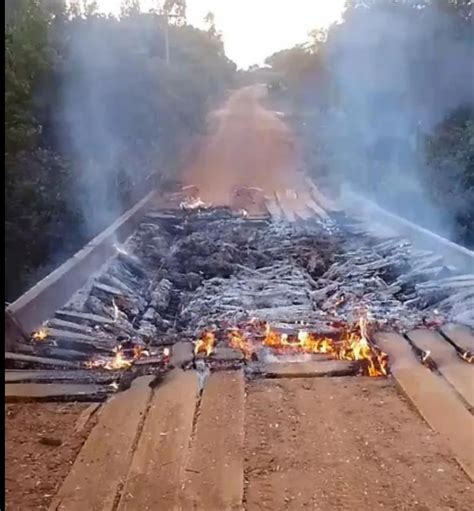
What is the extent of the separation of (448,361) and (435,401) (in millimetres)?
717

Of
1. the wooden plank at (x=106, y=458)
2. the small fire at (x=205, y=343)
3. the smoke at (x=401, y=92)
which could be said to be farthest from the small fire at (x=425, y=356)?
the smoke at (x=401, y=92)

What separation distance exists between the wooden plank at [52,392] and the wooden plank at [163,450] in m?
0.42

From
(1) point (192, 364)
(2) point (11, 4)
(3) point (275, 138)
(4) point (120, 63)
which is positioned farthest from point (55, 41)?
(3) point (275, 138)

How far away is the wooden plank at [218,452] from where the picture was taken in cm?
293

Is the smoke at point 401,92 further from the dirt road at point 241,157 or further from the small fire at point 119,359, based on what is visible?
the small fire at point 119,359

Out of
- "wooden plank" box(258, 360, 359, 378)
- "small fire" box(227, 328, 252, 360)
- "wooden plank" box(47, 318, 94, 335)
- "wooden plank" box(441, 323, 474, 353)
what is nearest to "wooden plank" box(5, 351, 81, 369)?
"wooden plank" box(47, 318, 94, 335)

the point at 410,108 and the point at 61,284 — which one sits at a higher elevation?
the point at 410,108

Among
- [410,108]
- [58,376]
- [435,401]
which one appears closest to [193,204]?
[410,108]

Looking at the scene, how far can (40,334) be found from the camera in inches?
215

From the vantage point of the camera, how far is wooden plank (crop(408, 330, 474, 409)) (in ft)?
13.4

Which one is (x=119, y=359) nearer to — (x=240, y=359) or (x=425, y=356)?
(x=240, y=359)

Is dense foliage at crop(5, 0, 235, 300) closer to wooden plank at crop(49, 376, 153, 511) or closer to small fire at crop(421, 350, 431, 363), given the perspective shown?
wooden plank at crop(49, 376, 153, 511)

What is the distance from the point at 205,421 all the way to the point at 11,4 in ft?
36.4

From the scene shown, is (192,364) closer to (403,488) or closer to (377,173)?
(403,488)
